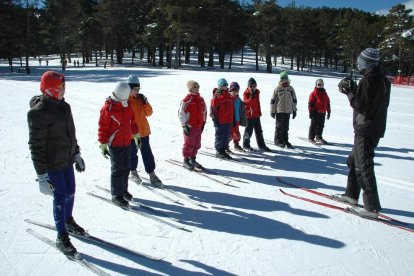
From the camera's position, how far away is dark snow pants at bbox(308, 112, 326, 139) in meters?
9.12

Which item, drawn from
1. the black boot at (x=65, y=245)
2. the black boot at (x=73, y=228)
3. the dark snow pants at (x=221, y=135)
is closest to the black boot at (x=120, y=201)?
Result: the black boot at (x=73, y=228)

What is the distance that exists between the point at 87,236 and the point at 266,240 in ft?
7.12

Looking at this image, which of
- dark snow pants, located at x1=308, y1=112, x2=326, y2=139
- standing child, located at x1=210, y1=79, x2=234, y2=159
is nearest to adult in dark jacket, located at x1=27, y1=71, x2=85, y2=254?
standing child, located at x1=210, y1=79, x2=234, y2=159

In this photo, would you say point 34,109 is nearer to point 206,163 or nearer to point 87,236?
point 87,236

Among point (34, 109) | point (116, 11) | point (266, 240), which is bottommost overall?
point (266, 240)

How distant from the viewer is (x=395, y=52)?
176ft

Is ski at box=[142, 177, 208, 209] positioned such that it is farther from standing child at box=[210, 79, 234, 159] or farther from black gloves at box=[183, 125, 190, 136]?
standing child at box=[210, 79, 234, 159]

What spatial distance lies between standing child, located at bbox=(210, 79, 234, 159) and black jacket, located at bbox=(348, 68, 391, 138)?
3.16 meters

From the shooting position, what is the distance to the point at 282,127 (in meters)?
8.67

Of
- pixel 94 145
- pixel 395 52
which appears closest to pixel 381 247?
pixel 94 145

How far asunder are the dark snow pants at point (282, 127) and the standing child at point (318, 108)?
88cm

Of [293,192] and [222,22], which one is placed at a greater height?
[222,22]

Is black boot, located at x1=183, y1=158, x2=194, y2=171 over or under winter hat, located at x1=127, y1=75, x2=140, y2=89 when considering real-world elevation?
under

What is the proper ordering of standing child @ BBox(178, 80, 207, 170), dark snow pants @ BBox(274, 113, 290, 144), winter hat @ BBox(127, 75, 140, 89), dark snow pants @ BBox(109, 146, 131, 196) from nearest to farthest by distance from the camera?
1. dark snow pants @ BBox(109, 146, 131, 196)
2. winter hat @ BBox(127, 75, 140, 89)
3. standing child @ BBox(178, 80, 207, 170)
4. dark snow pants @ BBox(274, 113, 290, 144)
